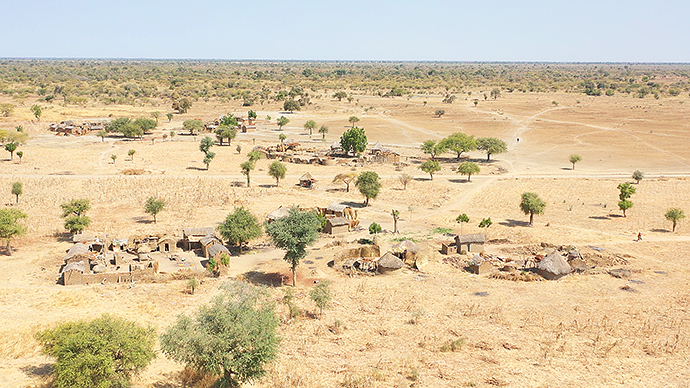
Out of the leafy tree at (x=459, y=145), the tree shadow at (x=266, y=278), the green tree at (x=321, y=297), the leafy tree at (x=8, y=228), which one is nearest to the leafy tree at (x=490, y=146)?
the leafy tree at (x=459, y=145)

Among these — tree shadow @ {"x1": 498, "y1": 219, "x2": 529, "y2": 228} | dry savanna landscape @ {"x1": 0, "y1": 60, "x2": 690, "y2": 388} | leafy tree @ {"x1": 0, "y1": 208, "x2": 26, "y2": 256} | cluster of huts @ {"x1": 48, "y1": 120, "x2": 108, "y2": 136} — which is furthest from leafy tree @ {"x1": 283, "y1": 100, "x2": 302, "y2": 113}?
leafy tree @ {"x1": 0, "y1": 208, "x2": 26, "y2": 256}

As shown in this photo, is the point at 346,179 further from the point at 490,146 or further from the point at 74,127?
the point at 74,127

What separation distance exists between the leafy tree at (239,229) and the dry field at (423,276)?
1303mm

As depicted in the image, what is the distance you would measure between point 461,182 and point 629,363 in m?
37.9

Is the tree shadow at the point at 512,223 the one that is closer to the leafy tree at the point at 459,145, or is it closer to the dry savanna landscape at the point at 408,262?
the dry savanna landscape at the point at 408,262

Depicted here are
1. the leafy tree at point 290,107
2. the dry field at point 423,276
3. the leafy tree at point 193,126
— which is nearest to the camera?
the dry field at point 423,276

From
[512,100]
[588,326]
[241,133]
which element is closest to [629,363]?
[588,326]

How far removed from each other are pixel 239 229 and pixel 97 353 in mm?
16960

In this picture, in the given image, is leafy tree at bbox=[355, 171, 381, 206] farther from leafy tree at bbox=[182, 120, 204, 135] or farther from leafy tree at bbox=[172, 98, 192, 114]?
leafy tree at bbox=[172, 98, 192, 114]

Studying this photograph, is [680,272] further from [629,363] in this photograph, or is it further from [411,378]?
[411,378]

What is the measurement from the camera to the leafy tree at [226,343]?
1758 centimetres

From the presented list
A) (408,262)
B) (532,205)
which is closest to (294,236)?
(408,262)

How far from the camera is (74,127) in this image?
278 ft

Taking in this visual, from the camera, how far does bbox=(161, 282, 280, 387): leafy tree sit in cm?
1758
